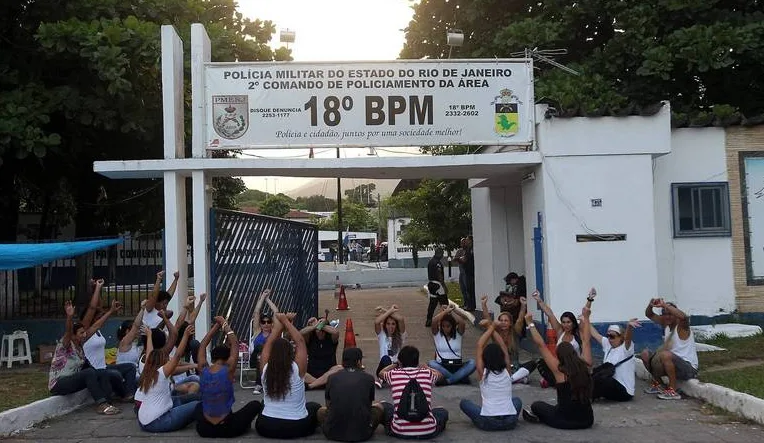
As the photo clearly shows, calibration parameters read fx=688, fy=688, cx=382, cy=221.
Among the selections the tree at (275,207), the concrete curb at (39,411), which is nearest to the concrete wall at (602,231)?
the concrete curb at (39,411)

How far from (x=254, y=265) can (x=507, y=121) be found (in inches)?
186

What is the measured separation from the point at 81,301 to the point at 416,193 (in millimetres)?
15348

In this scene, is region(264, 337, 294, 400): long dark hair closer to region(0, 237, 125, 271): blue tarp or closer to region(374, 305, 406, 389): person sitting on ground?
region(374, 305, 406, 389): person sitting on ground

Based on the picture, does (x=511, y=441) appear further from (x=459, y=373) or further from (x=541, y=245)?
(x=541, y=245)

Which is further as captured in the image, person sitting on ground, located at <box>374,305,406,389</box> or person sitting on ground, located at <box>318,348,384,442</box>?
person sitting on ground, located at <box>374,305,406,389</box>

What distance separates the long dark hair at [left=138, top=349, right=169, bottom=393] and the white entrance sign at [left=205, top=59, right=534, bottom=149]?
4303 mm

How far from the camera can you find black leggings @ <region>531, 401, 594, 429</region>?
674cm

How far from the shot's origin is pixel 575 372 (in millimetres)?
6441

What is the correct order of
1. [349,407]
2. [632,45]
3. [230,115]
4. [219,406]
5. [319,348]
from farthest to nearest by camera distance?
1. [632,45]
2. [230,115]
3. [319,348]
4. [219,406]
5. [349,407]

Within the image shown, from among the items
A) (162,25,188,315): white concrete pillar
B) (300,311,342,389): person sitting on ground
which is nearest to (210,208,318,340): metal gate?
(162,25,188,315): white concrete pillar

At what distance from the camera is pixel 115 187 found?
55.4 feet

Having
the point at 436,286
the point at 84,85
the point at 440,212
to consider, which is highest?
the point at 84,85

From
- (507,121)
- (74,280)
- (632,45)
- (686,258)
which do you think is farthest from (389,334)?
(632,45)

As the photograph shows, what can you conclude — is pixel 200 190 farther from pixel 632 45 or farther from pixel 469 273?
pixel 632 45
